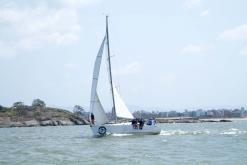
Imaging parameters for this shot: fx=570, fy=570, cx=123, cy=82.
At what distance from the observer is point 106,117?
57969 millimetres

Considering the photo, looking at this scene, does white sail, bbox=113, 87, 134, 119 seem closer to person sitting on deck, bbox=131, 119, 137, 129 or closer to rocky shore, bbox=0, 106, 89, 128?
person sitting on deck, bbox=131, 119, 137, 129

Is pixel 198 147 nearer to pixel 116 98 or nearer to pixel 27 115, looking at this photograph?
pixel 116 98

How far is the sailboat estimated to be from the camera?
185 ft

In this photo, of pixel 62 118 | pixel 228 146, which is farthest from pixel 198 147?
pixel 62 118

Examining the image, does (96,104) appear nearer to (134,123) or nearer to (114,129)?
(114,129)

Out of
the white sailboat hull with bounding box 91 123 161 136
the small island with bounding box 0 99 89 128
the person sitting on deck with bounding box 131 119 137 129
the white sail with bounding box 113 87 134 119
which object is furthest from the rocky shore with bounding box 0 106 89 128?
the person sitting on deck with bounding box 131 119 137 129

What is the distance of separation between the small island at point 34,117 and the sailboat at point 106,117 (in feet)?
304

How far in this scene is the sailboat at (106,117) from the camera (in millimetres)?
56312

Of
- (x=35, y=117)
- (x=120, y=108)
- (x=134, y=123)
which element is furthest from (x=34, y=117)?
(x=134, y=123)

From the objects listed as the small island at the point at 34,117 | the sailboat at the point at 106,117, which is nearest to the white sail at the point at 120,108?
the sailboat at the point at 106,117

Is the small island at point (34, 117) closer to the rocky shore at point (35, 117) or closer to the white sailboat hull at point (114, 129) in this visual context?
the rocky shore at point (35, 117)

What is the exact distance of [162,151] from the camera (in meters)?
40.2

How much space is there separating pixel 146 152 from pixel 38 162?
28.0ft

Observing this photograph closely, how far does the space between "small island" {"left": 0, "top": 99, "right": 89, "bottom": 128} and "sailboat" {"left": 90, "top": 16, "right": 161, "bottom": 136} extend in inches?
3652
